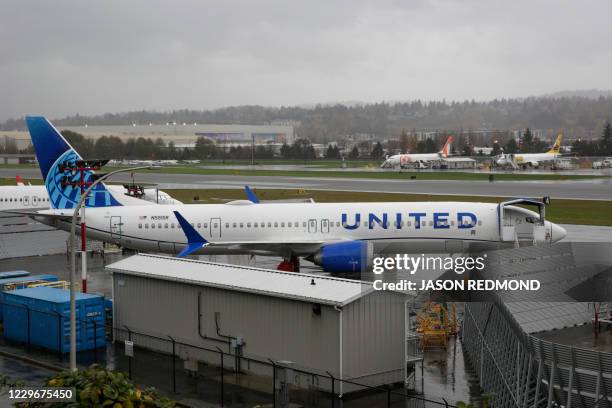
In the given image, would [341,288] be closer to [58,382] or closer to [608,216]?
[58,382]

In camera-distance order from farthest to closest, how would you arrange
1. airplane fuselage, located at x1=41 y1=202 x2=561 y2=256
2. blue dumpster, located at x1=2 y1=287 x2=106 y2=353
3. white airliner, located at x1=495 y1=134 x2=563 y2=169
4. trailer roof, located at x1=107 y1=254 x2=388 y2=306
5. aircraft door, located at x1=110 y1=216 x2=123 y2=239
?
white airliner, located at x1=495 y1=134 x2=563 y2=169 < aircraft door, located at x1=110 y1=216 x2=123 y2=239 < airplane fuselage, located at x1=41 y1=202 x2=561 y2=256 < blue dumpster, located at x1=2 y1=287 x2=106 y2=353 < trailer roof, located at x1=107 y1=254 x2=388 y2=306

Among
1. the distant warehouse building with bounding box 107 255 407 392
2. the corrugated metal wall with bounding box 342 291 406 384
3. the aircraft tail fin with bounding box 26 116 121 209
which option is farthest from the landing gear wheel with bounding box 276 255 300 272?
the corrugated metal wall with bounding box 342 291 406 384

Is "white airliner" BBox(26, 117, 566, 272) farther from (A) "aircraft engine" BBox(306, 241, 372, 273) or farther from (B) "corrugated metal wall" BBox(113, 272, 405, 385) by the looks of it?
(B) "corrugated metal wall" BBox(113, 272, 405, 385)

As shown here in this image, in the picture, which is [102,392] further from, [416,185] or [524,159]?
[524,159]

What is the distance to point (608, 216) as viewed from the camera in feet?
221

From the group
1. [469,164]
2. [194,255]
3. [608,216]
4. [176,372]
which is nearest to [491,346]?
[176,372]

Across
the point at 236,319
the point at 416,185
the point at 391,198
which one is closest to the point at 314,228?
the point at 236,319

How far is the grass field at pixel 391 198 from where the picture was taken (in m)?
66.8

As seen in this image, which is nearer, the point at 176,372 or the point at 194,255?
the point at 176,372

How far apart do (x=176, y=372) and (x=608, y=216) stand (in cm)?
5237

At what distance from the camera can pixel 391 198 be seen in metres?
86.8

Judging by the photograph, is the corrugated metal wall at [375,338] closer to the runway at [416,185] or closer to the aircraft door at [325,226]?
the aircraft door at [325,226]

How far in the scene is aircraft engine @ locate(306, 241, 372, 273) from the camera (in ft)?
121

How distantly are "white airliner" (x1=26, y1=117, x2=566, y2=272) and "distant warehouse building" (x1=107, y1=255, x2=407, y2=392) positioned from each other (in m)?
10.1
